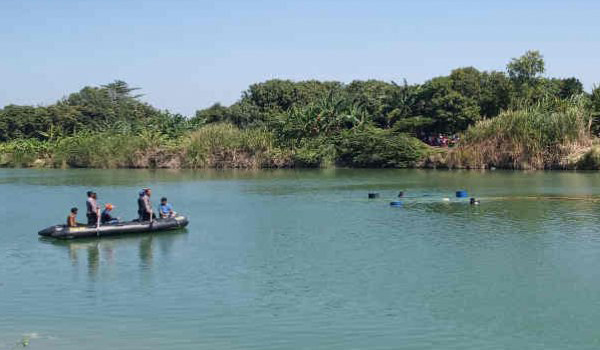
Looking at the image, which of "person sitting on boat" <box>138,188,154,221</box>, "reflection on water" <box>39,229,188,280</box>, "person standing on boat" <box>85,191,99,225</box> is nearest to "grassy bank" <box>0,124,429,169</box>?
"reflection on water" <box>39,229,188,280</box>

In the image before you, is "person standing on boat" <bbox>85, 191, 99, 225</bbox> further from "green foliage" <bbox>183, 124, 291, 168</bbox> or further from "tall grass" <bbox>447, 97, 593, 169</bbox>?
"green foliage" <bbox>183, 124, 291, 168</bbox>

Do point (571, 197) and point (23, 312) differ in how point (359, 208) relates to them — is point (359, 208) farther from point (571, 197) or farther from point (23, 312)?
point (23, 312)

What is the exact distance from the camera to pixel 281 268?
2158 centimetres

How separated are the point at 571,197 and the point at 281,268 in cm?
2407

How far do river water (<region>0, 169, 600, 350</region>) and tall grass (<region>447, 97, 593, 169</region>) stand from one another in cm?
2695

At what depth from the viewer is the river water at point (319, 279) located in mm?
14727

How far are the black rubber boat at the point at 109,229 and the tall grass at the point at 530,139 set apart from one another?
4466 centimetres

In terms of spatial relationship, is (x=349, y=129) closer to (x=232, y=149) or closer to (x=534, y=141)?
(x=232, y=149)

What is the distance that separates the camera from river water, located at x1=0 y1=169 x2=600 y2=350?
1473cm

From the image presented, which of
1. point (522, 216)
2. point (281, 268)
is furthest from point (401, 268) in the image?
point (522, 216)

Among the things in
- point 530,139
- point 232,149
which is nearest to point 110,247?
point 530,139

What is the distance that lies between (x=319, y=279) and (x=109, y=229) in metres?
9.85

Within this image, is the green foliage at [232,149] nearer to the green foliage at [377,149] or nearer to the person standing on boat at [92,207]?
the green foliage at [377,149]

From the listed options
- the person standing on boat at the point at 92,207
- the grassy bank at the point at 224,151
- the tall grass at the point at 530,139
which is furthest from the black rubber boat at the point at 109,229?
the grassy bank at the point at 224,151
